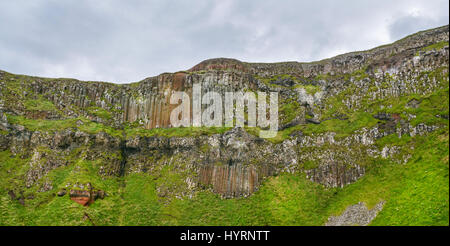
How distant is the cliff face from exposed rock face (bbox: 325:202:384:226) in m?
5.72

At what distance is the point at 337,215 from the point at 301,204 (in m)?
5.15

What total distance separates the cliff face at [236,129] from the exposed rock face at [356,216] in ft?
18.8

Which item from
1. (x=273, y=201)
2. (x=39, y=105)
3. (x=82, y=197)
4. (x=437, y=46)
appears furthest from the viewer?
(x=39, y=105)

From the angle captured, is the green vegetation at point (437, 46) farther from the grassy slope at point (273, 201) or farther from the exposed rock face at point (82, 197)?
the exposed rock face at point (82, 197)

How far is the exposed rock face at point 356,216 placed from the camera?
34.8 metres

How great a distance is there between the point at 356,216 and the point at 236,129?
83.8 feet

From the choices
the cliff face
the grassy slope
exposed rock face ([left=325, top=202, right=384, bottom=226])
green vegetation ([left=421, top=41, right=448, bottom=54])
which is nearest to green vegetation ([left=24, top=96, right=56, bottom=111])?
the cliff face

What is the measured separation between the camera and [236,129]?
177ft

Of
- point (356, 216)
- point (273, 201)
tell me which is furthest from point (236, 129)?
point (356, 216)

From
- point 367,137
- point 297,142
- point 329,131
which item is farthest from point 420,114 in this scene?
point 297,142

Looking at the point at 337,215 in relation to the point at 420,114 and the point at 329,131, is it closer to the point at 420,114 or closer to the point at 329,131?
the point at 329,131

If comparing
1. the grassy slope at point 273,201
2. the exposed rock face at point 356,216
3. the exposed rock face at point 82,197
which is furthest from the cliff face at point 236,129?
the exposed rock face at point 356,216

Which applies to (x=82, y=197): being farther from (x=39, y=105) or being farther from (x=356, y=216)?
(x=356, y=216)

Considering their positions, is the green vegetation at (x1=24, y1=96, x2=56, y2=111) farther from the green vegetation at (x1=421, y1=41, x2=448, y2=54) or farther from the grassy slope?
the green vegetation at (x1=421, y1=41, x2=448, y2=54)
